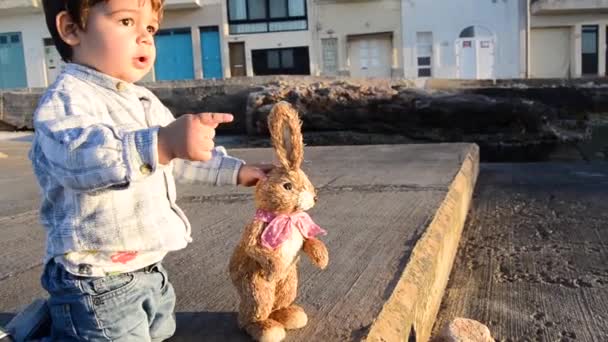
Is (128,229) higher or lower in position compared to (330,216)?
higher

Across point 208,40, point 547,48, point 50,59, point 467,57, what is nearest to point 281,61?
point 208,40

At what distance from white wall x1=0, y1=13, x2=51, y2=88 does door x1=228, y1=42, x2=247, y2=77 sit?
777 cm

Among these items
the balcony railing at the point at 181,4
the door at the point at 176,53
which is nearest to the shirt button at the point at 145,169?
the balcony railing at the point at 181,4

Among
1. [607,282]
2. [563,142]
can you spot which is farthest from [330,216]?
[563,142]

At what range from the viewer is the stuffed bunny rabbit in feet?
5.74

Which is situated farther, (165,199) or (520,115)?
(520,115)

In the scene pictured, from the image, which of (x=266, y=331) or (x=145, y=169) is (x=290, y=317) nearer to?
(x=266, y=331)

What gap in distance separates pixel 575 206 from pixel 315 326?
10.3 ft

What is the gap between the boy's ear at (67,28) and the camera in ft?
5.45

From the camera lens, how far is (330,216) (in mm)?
3486

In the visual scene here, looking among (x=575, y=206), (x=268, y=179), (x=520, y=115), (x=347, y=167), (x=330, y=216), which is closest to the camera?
(x=268, y=179)

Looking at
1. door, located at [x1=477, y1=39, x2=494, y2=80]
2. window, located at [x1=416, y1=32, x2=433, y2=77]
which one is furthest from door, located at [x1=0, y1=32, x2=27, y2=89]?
door, located at [x1=477, y1=39, x2=494, y2=80]

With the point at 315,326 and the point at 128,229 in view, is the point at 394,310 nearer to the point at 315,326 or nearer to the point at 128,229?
the point at 315,326

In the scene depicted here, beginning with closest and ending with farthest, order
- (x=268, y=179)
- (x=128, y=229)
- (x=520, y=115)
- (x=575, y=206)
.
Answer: (x=128, y=229)
(x=268, y=179)
(x=575, y=206)
(x=520, y=115)
